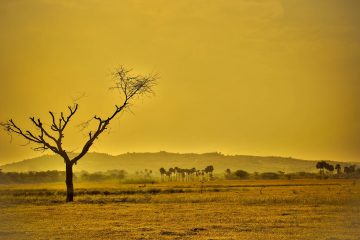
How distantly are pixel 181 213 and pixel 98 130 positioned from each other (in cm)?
1751

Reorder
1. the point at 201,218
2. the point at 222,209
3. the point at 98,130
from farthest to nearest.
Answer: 1. the point at 98,130
2. the point at 222,209
3. the point at 201,218

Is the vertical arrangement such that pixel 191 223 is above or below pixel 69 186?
below

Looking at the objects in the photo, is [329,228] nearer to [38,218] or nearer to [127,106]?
[38,218]

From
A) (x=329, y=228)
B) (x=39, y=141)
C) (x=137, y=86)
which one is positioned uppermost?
(x=137, y=86)

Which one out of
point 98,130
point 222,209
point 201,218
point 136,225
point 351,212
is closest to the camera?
point 136,225

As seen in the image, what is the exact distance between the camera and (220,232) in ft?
77.8

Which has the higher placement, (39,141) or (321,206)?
(39,141)

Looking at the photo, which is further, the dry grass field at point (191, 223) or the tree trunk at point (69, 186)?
the tree trunk at point (69, 186)

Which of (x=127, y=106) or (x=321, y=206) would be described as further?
(x=127, y=106)

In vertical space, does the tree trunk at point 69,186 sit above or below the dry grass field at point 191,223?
above

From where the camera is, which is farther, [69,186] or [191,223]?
[69,186]

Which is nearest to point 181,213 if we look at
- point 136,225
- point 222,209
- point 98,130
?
point 222,209

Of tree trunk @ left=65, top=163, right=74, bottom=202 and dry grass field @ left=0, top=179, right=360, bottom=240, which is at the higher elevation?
tree trunk @ left=65, top=163, right=74, bottom=202

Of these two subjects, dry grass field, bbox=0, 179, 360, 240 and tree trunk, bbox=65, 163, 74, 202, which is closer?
dry grass field, bbox=0, 179, 360, 240
